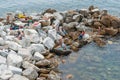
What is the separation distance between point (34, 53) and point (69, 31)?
8717 mm

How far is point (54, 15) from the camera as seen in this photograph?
1698 inches

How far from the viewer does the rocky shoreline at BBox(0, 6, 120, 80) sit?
29.2 meters

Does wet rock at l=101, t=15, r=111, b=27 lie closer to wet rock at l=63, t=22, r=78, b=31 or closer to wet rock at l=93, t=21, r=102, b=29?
wet rock at l=93, t=21, r=102, b=29

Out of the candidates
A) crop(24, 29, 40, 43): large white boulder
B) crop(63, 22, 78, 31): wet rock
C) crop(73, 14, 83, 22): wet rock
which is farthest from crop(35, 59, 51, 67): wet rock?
crop(73, 14, 83, 22): wet rock

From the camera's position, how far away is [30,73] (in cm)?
2791

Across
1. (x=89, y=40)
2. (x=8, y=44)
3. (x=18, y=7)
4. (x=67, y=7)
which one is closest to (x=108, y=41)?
(x=89, y=40)

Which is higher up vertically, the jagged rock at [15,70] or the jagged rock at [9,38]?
the jagged rock at [9,38]

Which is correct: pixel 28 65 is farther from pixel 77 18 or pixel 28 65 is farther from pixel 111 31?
pixel 77 18

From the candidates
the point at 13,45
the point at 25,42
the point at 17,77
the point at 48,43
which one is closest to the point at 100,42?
the point at 48,43

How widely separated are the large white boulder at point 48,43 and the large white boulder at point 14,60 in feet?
15.9

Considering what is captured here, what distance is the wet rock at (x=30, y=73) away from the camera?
27.9 m

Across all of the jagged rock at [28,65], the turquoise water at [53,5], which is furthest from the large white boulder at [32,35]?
the turquoise water at [53,5]

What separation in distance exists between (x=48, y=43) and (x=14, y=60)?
6164 millimetres

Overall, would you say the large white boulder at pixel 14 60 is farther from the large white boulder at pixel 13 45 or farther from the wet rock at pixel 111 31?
the wet rock at pixel 111 31
